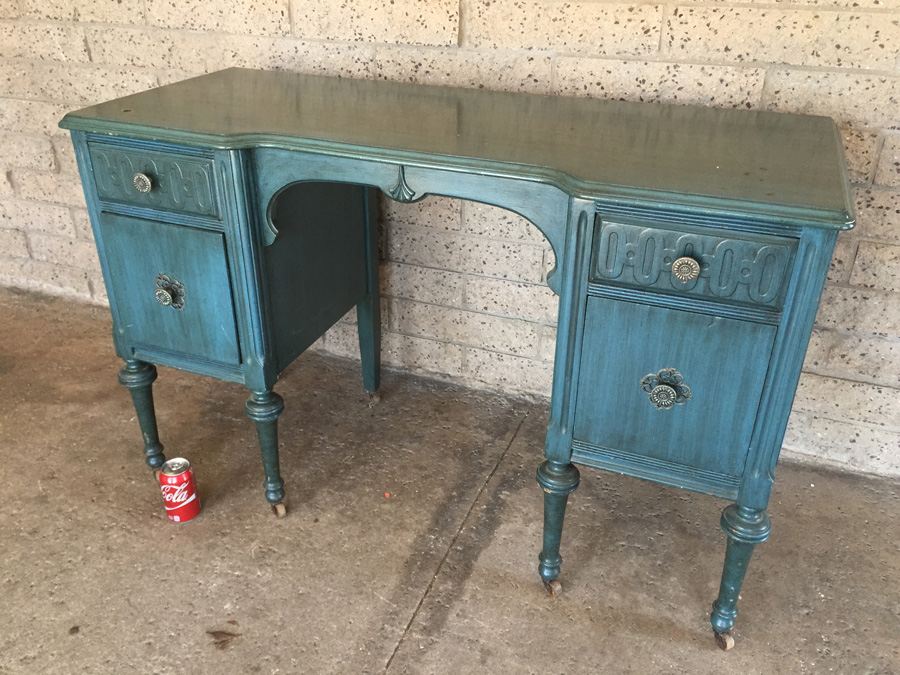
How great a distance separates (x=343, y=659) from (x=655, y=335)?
90 cm

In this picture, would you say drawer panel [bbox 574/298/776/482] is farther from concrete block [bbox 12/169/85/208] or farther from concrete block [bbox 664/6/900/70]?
concrete block [bbox 12/169/85/208]

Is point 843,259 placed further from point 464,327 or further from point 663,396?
point 464,327

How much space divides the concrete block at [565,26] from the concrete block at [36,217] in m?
1.69

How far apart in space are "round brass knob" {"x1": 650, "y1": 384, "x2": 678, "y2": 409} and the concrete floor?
55 cm

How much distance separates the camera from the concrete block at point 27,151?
8.86 feet

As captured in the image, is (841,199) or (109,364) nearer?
(841,199)

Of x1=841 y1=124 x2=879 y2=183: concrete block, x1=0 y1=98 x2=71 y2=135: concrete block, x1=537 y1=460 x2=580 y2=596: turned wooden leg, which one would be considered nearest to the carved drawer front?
x1=537 y1=460 x2=580 y2=596: turned wooden leg

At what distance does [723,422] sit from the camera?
1.42 m

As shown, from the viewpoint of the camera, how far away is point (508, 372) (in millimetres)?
2414

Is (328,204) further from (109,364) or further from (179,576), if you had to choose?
(109,364)

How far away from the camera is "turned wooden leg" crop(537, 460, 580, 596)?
1.60m

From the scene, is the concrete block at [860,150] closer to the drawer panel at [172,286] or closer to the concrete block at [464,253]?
the concrete block at [464,253]

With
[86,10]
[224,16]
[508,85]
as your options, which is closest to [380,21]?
[508,85]

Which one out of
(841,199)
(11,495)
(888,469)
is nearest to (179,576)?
(11,495)
